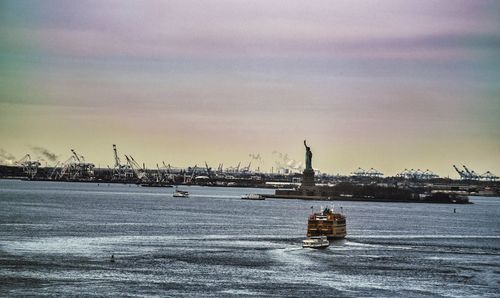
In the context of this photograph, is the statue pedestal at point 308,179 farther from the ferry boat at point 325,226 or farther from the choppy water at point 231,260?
the ferry boat at point 325,226

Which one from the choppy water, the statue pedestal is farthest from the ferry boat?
the statue pedestal

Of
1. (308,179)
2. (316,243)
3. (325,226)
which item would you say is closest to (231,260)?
(316,243)

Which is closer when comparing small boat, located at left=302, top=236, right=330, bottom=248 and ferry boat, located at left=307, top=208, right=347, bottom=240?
small boat, located at left=302, top=236, right=330, bottom=248

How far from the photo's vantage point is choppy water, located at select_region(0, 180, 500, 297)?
147 ft

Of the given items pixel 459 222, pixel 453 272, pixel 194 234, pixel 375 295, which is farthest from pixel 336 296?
pixel 459 222

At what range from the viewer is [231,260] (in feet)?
183

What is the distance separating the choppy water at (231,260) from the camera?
44.8 metres

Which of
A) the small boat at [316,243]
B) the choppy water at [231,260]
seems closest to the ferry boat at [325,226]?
the choppy water at [231,260]

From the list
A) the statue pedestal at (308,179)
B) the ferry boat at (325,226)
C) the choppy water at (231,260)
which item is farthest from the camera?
the statue pedestal at (308,179)

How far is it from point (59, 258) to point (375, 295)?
1835cm

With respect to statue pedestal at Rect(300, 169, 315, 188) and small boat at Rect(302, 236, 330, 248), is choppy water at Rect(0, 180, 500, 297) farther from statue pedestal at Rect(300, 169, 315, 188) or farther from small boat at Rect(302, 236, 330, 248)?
statue pedestal at Rect(300, 169, 315, 188)

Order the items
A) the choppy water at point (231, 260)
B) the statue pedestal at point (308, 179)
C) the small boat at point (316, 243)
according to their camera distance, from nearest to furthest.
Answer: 1. the choppy water at point (231, 260)
2. the small boat at point (316, 243)
3. the statue pedestal at point (308, 179)

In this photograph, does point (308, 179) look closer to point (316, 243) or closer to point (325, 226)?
point (325, 226)

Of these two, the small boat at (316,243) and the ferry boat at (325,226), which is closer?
the small boat at (316,243)
